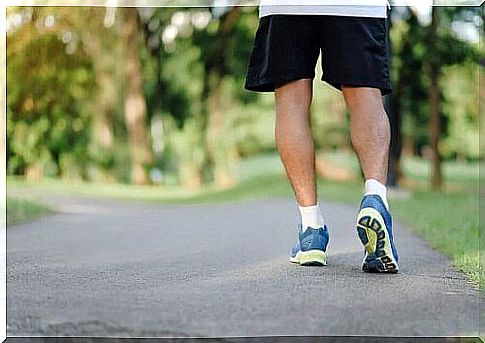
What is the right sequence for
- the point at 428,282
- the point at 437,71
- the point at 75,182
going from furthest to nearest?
1. the point at 437,71
2. the point at 75,182
3. the point at 428,282

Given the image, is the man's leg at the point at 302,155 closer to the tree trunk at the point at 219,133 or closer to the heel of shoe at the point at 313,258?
the heel of shoe at the point at 313,258

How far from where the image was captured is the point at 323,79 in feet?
5.61

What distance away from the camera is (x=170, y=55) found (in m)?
4.75

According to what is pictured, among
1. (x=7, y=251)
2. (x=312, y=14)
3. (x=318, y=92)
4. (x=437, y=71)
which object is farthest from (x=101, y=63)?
(x=312, y=14)

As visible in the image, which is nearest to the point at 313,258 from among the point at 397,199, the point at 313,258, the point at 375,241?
the point at 313,258

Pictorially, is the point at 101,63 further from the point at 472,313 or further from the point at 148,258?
the point at 472,313

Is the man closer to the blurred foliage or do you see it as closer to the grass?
the grass

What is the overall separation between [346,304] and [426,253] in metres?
0.65

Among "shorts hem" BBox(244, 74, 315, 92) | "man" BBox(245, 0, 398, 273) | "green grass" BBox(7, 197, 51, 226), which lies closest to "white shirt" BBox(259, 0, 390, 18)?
"man" BBox(245, 0, 398, 273)

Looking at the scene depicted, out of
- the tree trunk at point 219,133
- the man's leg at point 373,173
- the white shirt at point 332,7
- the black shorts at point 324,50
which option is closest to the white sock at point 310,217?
the man's leg at point 373,173

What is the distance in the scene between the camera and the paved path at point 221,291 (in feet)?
4.58

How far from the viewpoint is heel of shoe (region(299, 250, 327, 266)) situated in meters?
1.74

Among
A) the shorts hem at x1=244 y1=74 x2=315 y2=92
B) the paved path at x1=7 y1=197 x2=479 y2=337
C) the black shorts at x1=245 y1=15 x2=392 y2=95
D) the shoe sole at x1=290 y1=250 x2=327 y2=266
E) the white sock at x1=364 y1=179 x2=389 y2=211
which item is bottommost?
the paved path at x1=7 y1=197 x2=479 y2=337

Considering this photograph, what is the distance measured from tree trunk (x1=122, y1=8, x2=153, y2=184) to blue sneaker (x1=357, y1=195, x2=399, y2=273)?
320 centimetres
